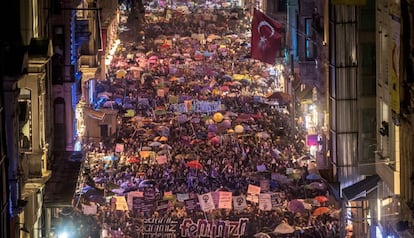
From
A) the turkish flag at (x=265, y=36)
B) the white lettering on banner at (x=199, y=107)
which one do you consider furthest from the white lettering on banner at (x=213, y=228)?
the white lettering on banner at (x=199, y=107)

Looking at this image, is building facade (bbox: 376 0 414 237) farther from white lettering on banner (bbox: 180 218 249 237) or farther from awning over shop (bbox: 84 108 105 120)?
awning over shop (bbox: 84 108 105 120)

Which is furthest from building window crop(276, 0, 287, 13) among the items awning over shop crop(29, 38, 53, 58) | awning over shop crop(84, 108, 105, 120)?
awning over shop crop(29, 38, 53, 58)

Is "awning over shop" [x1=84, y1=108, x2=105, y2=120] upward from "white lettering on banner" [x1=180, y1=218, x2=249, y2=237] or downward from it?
upward

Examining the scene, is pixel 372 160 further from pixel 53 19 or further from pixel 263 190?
pixel 53 19

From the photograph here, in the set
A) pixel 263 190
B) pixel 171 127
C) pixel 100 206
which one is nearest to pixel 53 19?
pixel 100 206

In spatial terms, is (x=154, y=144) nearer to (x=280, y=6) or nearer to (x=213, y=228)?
(x=213, y=228)
